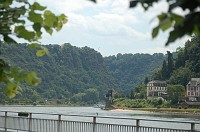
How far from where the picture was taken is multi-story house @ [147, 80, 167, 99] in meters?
152

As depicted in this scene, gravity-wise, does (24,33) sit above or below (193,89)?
above

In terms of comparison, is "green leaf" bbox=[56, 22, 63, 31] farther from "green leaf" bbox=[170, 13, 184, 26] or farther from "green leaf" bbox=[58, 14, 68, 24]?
"green leaf" bbox=[170, 13, 184, 26]

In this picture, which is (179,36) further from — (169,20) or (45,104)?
(45,104)

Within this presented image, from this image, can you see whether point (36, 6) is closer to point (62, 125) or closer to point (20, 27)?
point (20, 27)

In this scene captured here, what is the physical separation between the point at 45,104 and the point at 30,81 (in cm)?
15985

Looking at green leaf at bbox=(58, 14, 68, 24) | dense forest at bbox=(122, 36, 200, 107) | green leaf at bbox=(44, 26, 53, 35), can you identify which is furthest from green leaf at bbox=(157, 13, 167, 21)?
dense forest at bbox=(122, 36, 200, 107)

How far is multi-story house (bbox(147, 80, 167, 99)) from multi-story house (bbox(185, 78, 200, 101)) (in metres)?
11.9

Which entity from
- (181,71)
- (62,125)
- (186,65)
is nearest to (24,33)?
(62,125)

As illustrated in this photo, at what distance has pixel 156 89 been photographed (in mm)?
152875

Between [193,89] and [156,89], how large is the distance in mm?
15449

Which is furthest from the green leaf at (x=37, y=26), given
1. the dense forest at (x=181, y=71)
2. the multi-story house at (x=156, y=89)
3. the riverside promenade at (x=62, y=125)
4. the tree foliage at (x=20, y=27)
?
the multi-story house at (x=156, y=89)

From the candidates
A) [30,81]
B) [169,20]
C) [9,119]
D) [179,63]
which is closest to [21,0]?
[30,81]

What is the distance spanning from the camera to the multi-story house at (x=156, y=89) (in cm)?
15200

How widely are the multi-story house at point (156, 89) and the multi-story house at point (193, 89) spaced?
1194 centimetres
